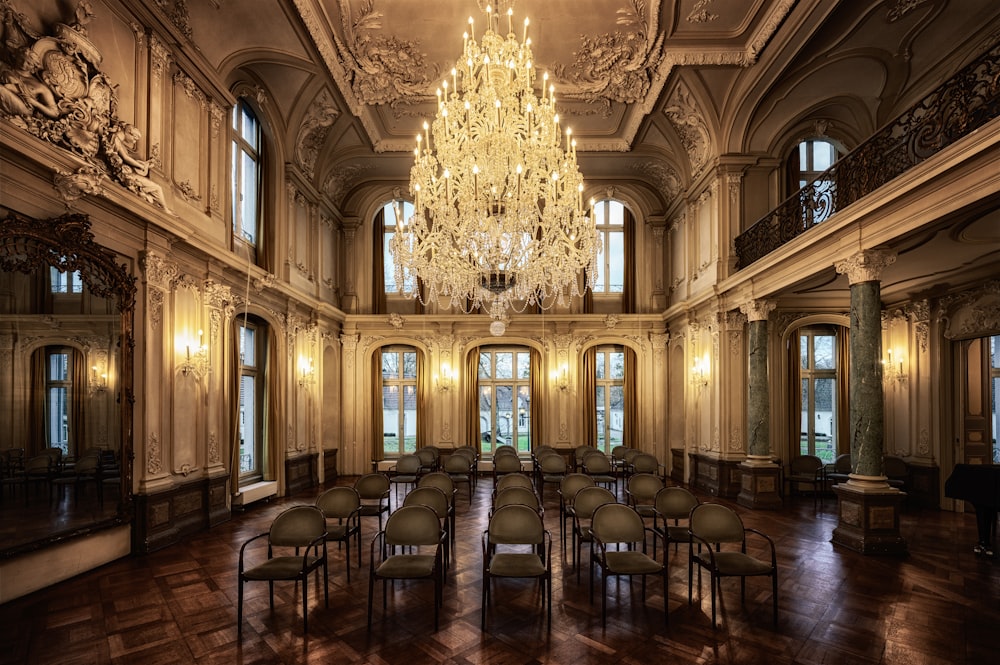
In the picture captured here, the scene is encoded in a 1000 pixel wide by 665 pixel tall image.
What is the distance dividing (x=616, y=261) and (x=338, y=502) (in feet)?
31.8

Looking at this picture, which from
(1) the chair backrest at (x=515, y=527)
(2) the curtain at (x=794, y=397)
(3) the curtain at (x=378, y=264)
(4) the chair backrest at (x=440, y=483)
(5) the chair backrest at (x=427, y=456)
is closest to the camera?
(1) the chair backrest at (x=515, y=527)

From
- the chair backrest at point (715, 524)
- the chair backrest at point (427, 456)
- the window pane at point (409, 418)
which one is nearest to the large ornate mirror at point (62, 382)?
the chair backrest at point (427, 456)

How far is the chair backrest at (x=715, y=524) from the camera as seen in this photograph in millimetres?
4723

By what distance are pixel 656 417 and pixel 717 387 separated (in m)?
3.13

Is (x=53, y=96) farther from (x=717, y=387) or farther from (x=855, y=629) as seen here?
(x=717, y=387)

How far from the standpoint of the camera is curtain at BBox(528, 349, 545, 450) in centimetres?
1323

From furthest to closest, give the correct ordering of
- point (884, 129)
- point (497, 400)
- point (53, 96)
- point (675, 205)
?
point (497, 400) → point (675, 205) → point (884, 129) → point (53, 96)

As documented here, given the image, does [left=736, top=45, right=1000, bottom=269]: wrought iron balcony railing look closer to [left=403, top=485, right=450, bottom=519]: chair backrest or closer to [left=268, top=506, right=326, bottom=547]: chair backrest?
[left=403, top=485, right=450, bottom=519]: chair backrest

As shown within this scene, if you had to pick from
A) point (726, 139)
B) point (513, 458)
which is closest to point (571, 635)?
point (513, 458)

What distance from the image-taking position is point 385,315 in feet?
42.9

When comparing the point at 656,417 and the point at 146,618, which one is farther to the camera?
the point at 656,417

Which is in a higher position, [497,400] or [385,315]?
[385,315]

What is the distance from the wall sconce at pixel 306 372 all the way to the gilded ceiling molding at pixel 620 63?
6.97 m

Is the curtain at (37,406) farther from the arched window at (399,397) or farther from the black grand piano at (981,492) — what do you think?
the black grand piano at (981,492)
